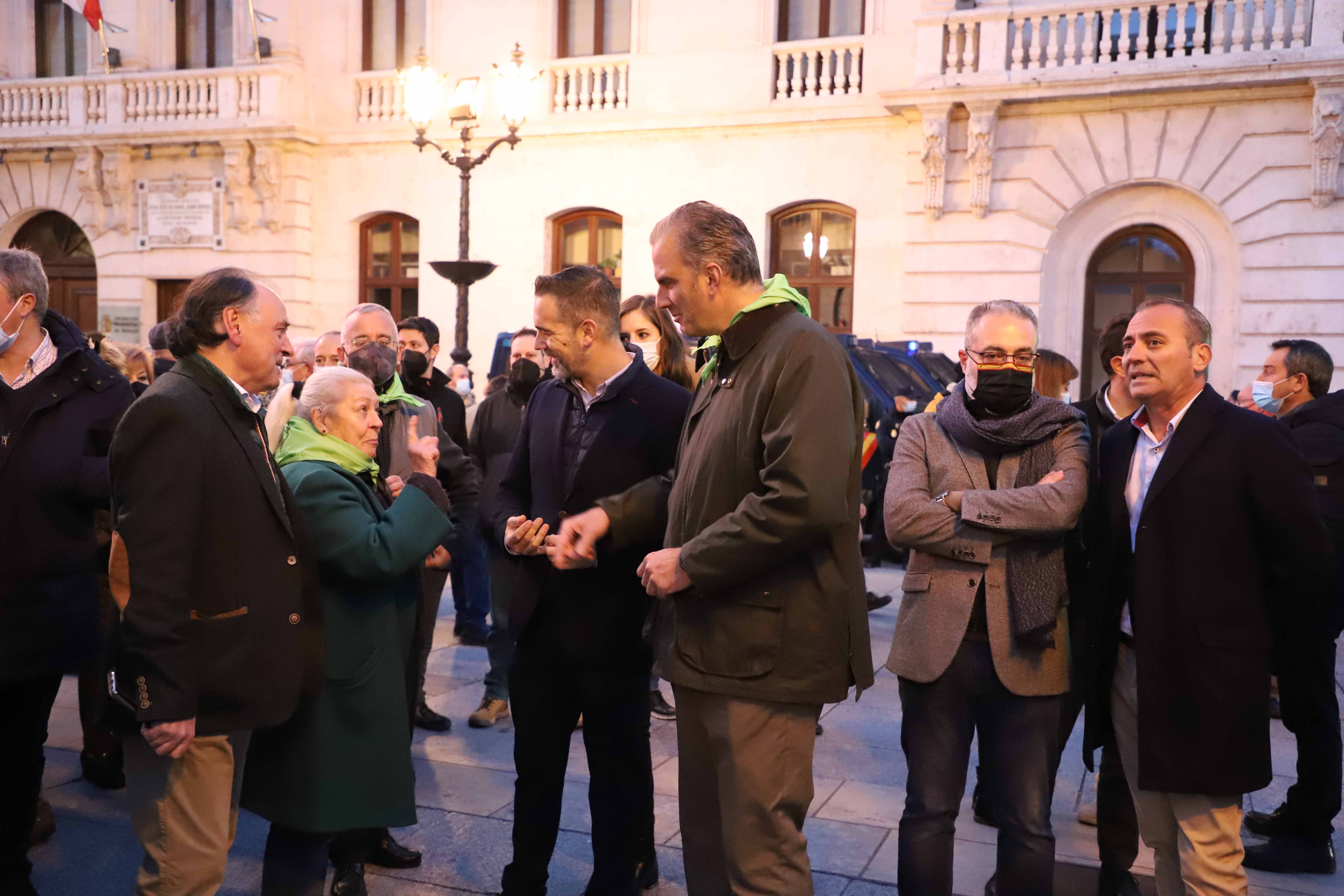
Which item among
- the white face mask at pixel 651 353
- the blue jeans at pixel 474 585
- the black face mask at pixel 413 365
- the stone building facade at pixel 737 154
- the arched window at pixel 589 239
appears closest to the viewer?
the white face mask at pixel 651 353

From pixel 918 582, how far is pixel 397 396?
2314 mm

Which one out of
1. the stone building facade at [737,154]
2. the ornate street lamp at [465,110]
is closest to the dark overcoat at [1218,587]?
the ornate street lamp at [465,110]

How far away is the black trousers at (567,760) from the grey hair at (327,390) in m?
0.93

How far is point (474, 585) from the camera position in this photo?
25.8 ft

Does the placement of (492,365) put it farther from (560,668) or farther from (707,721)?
(707,721)

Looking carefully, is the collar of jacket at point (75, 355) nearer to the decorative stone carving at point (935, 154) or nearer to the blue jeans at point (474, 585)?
the blue jeans at point (474, 585)

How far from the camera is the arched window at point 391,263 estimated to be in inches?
760

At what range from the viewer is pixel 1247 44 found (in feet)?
46.6

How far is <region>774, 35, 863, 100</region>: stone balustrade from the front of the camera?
636 inches

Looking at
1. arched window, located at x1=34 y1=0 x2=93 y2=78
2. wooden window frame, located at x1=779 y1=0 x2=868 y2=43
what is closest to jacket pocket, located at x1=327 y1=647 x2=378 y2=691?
wooden window frame, located at x1=779 y1=0 x2=868 y2=43

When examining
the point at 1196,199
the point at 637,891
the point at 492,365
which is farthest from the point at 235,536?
the point at 1196,199

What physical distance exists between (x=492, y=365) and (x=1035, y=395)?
9164mm

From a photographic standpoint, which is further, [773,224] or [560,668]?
[773,224]

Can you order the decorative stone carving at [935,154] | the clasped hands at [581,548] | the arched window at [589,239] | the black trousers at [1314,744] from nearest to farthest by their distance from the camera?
1. the clasped hands at [581,548]
2. the black trousers at [1314,744]
3. the decorative stone carving at [935,154]
4. the arched window at [589,239]
